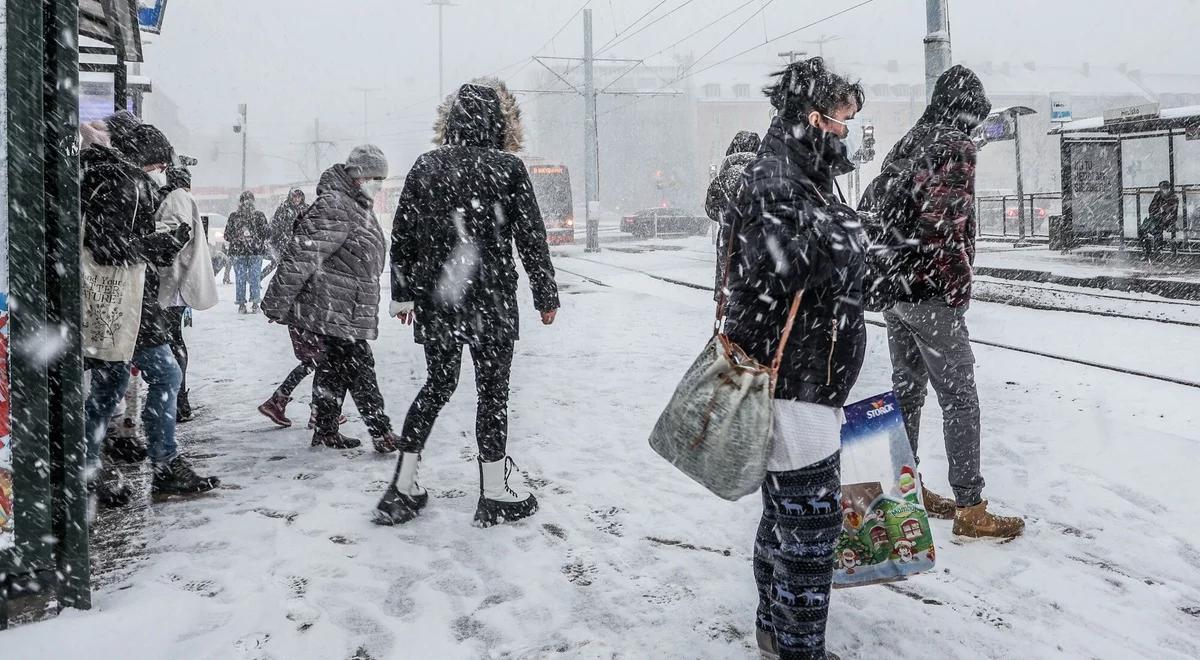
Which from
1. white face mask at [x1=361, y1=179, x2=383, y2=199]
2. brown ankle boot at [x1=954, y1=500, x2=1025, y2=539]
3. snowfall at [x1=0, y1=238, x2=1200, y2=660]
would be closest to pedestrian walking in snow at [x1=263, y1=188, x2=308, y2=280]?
snowfall at [x1=0, y1=238, x2=1200, y2=660]

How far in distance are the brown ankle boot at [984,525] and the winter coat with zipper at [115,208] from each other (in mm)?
3396

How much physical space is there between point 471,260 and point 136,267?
4.30 ft

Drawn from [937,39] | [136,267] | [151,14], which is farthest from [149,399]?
[937,39]

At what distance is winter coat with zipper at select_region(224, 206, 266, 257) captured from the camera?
12.5 m

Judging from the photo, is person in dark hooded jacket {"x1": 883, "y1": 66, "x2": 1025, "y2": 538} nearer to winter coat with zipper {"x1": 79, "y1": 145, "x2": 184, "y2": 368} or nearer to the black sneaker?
the black sneaker

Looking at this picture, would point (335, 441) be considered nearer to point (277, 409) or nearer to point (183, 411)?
point (277, 409)

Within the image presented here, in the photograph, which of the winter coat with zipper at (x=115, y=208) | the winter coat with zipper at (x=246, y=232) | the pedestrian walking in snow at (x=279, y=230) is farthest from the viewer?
the pedestrian walking in snow at (x=279, y=230)

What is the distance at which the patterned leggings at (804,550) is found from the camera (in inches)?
97.0

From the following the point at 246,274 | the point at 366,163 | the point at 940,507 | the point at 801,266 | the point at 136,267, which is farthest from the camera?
the point at 246,274

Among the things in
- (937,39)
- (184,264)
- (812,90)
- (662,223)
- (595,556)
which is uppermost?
(937,39)

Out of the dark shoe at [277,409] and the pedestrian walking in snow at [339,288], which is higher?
the pedestrian walking in snow at [339,288]

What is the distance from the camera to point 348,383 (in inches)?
208

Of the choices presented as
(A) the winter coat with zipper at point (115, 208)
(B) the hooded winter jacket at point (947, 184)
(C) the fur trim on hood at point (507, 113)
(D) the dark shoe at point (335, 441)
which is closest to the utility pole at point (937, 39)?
(B) the hooded winter jacket at point (947, 184)

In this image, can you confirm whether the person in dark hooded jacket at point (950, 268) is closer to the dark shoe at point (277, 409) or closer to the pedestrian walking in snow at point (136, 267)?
the pedestrian walking in snow at point (136, 267)
